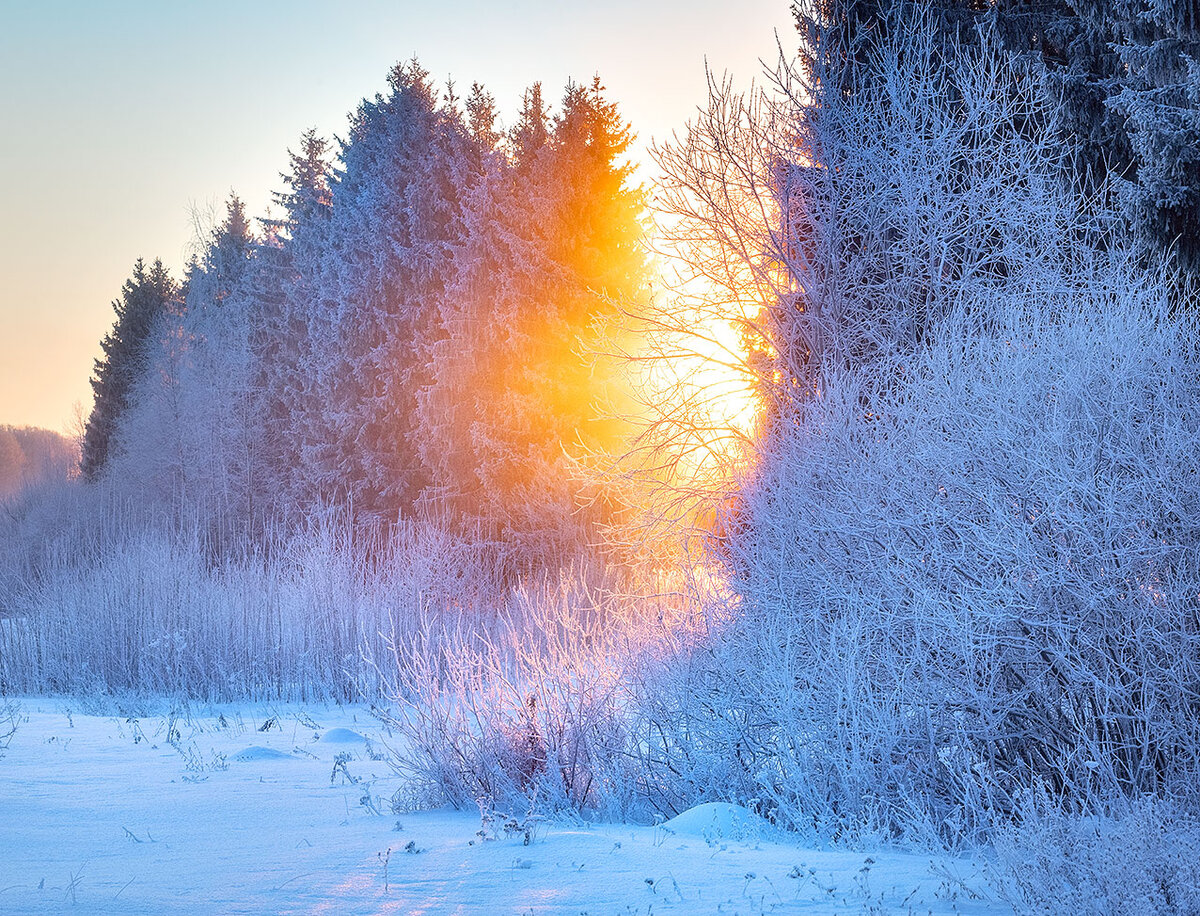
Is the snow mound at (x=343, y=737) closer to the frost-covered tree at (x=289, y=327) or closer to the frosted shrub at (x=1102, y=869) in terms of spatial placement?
the frosted shrub at (x=1102, y=869)

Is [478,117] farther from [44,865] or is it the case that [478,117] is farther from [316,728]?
[44,865]

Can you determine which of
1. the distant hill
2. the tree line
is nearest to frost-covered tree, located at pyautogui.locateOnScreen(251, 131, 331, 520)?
the tree line

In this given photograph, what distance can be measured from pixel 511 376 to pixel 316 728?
1242 cm

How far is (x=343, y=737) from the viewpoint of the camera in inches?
350

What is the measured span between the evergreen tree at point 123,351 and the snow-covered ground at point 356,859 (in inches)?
1395

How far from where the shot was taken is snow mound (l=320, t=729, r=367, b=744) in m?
8.80

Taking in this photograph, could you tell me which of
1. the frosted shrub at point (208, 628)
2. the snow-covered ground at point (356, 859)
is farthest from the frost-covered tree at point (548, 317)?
the snow-covered ground at point (356, 859)

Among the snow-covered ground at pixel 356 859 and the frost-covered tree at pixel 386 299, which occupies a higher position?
the frost-covered tree at pixel 386 299

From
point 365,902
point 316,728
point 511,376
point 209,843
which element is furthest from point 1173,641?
point 511,376

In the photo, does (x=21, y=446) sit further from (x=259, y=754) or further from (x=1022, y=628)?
(x=1022, y=628)

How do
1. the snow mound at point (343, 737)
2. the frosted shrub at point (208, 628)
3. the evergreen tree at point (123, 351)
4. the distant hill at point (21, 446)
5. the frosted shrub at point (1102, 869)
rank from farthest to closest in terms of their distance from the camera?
the distant hill at point (21, 446) → the evergreen tree at point (123, 351) → the frosted shrub at point (208, 628) → the snow mound at point (343, 737) → the frosted shrub at point (1102, 869)

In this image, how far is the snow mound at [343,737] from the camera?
8805mm

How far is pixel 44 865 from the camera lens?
4.27m

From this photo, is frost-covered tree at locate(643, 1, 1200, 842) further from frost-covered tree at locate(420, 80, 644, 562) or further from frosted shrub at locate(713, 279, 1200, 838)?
frost-covered tree at locate(420, 80, 644, 562)
